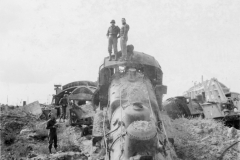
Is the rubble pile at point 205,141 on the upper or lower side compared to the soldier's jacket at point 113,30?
lower

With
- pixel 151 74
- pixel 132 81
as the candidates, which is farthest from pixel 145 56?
pixel 132 81

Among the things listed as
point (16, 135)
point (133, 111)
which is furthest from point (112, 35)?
point (16, 135)

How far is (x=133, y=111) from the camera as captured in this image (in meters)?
6.48

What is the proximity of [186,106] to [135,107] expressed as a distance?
1046 centimetres

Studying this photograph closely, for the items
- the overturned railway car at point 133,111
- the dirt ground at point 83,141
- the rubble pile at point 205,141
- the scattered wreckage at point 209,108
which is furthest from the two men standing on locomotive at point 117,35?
the scattered wreckage at point 209,108

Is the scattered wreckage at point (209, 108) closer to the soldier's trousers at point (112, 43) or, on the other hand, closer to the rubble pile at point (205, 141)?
the rubble pile at point (205, 141)

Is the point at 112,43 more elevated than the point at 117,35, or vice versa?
the point at 117,35

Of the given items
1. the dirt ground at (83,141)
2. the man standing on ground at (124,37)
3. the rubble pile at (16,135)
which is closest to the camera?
the dirt ground at (83,141)

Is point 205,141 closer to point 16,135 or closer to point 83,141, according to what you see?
point 83,141

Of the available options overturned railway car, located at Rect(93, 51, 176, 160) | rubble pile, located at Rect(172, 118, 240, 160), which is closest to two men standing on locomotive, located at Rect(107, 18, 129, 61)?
overturned railway car, located at Rect(93, 51, 176, 160)

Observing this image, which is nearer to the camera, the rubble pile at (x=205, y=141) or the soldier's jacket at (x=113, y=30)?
the rubble pile at (x=205, y=141)

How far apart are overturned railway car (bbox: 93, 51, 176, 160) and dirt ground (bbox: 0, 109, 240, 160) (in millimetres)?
1879

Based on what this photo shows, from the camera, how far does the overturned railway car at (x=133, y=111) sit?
5.96m

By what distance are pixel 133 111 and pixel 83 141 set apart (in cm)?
637
